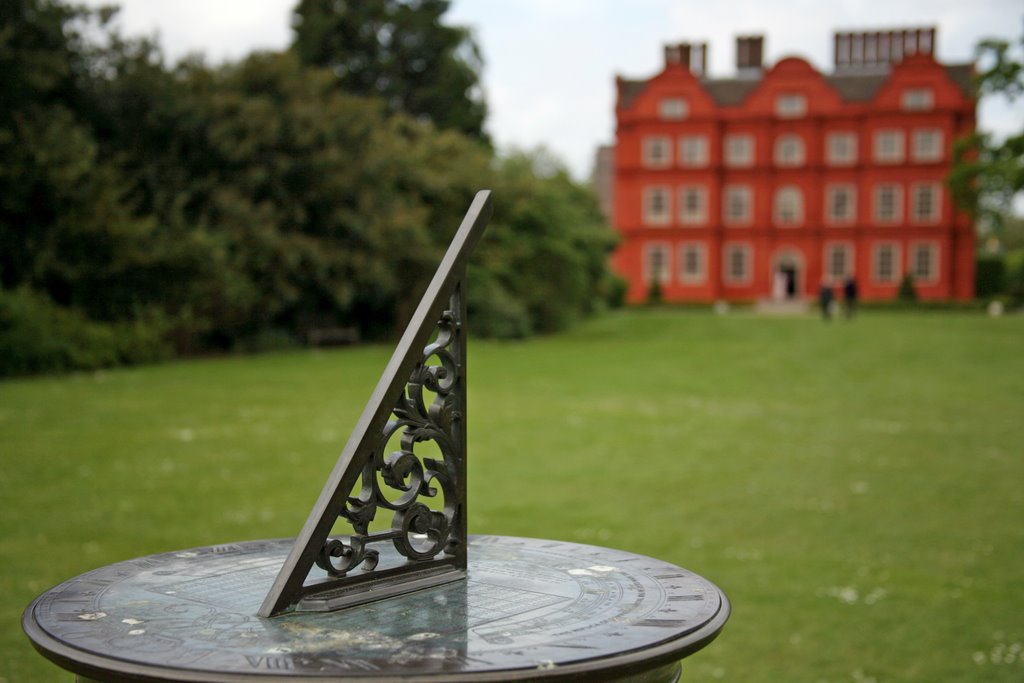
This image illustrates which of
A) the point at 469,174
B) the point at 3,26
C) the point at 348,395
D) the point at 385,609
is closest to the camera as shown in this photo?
the point at 385,609

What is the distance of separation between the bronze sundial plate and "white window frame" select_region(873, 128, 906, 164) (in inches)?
1800

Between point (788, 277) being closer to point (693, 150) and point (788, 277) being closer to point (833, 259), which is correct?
point (833, 259)

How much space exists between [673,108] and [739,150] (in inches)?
135

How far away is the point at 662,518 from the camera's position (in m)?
8.16

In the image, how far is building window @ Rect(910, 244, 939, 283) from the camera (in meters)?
45.4

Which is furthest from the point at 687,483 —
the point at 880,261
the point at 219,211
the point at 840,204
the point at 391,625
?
the point at 840,204

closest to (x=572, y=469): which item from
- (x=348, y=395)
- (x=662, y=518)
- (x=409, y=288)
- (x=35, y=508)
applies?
(x=662, y=518)

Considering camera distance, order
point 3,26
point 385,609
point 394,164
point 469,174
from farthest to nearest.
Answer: point 469,174 < point 394,164 < point 3,26 < point 385,609

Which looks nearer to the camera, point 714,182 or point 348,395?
point 348,395

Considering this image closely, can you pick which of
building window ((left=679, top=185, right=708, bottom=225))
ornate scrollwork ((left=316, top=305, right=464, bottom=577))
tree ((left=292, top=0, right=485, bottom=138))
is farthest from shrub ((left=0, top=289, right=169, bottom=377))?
building window ((left=679, top=185, right=708, bottom=225))

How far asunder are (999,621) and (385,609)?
458cm

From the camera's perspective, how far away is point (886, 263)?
46.0 meters

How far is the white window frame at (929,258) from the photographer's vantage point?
4538 cm

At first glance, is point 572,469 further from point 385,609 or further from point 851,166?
point 851,166
